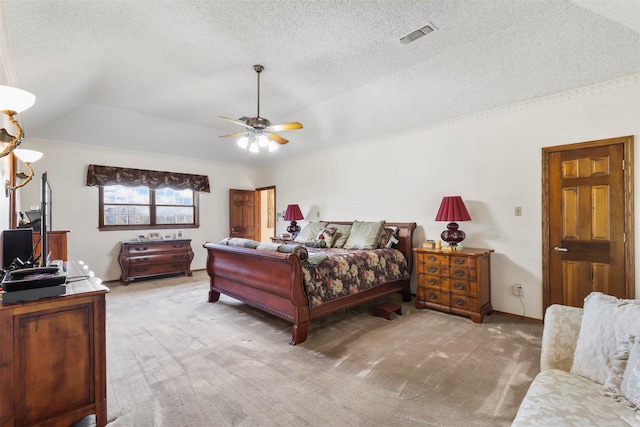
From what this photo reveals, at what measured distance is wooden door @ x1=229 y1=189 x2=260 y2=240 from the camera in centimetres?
725

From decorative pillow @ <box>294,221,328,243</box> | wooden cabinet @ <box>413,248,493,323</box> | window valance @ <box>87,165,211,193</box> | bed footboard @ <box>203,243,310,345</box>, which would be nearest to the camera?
bed footboard @ <box>203,243,310,345</box>

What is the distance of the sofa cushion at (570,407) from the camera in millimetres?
1111

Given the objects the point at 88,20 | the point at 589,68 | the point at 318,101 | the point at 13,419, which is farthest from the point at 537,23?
the point at 13,419

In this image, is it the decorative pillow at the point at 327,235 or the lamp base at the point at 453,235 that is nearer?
the lamp base at the point at 453,235

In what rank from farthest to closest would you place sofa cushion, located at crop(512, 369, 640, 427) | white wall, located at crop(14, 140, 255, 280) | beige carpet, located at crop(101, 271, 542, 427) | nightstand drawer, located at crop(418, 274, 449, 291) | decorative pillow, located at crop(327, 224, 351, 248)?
white wall, located at crop(14, 140, 255, 280) < decorative pillow, located at crop(327, 224, 351, 248) < nightstand drawer, located at crop(418, 274, 449, 291) < beige carpet, located at crop(101, 271, 542, 427) < sofa cushion, located at crop(512, 369, 640, 427)

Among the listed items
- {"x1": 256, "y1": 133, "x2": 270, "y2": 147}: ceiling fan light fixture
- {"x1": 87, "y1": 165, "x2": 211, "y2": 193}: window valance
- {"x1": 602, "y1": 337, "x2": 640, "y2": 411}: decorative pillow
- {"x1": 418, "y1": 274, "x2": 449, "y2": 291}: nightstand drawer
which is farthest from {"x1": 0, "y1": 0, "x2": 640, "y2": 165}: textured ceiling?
{"x1": 418, "y1": 274, "x2": 449, "y2": 291}: nightstand drawer

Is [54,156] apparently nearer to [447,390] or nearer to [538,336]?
[447,390]

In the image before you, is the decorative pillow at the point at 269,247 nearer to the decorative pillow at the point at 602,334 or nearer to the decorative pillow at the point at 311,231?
the decorative pillow at the point at 311,231

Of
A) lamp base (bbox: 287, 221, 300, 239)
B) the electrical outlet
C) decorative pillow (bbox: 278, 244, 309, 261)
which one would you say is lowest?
the electrical outlet

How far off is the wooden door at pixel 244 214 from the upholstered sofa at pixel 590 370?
656cm

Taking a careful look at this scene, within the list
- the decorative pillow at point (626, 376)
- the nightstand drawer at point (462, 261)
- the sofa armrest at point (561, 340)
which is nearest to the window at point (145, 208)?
the nightstand drawer at point (462, 261)

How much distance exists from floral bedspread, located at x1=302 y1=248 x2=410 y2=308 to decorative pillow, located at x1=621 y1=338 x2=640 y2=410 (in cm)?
226

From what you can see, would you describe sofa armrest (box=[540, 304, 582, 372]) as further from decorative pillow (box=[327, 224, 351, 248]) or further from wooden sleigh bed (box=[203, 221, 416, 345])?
decorative pillow (box=[327, 224, 351, 248])

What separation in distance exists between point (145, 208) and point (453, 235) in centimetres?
586
